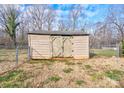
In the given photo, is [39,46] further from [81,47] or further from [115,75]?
[115,75]

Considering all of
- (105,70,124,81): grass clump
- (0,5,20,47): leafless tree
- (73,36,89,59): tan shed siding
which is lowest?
(105,70,124,81): grass clump

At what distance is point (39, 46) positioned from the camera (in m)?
11.9

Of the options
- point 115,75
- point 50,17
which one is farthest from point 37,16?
point 115,75

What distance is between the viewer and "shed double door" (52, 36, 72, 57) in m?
12.3

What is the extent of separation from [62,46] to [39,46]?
2044mm

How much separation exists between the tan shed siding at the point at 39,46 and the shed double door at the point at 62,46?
55 cm

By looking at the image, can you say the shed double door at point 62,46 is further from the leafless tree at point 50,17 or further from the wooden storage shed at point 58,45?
the leafless tree at point 50,17

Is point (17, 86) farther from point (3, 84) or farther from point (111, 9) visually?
point (111, 9)

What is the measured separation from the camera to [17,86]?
4855 mm

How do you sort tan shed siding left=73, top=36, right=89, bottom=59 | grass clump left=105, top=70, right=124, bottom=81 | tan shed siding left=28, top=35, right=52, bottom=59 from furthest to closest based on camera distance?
tan shed siding left=73, top=36, right=89, bottom=59 → tan shed siding left=28, top=35, right=52, bottom=59 → grass clump left=105, top=70, right=124, bottom=81

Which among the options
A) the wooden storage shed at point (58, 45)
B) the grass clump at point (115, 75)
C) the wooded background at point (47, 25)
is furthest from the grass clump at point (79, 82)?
the wooded background at point (47, 25)

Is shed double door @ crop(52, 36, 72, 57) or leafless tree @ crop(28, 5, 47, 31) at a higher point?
leafless tree @ crop(28, 5, 47, 31)

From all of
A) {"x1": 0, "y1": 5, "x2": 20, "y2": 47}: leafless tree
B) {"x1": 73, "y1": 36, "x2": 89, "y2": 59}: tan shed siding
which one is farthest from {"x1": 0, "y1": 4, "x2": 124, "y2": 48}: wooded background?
{"x1": 73, "y1": 36, "x2": 89, "y2": 59}: tan shed siding

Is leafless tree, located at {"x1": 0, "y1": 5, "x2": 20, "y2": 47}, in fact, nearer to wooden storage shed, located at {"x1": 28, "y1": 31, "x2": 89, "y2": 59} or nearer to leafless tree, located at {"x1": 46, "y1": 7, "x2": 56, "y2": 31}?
leafless tree, located at {"x1": 46, "y1": 7, "x2": 56, "y2": 31}
